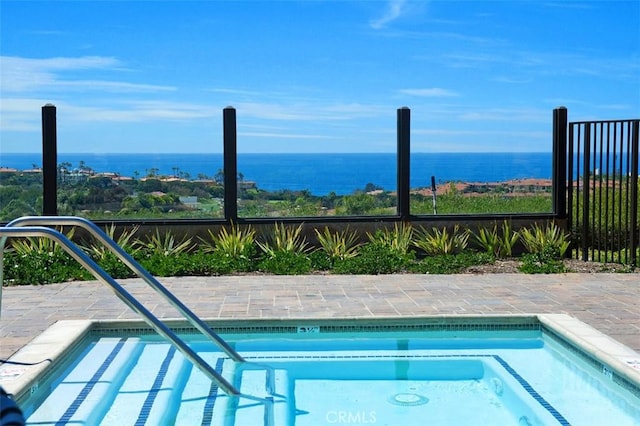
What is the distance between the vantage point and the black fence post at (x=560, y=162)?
11.4 m

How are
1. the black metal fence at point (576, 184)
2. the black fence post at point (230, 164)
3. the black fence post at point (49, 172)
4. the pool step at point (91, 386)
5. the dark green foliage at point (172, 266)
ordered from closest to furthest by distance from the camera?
1. the pool step at point (91, 386)
2. the dark green foliage at point (172, 266)
3. the black metal fence at point (576, 184)
4. the black fence post at point (49, 172)
5. the black fence post at point (230, 164)

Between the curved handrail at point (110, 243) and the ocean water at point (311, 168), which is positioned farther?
the ocean water at point (311, 168)

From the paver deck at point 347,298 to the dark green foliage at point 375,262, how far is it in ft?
1.07

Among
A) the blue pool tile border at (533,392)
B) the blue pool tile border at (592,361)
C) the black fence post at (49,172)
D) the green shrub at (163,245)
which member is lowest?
the blue pool tile border at (533,392)

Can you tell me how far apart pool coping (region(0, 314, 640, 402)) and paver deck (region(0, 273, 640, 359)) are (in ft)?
0.41

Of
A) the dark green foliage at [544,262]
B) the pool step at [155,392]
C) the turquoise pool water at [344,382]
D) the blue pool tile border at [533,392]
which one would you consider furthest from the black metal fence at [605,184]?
the pool step at [155,392]

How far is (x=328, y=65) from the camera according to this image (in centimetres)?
2644

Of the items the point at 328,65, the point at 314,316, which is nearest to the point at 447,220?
the point at 314,316

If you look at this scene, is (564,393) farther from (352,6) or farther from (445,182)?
(352,6)

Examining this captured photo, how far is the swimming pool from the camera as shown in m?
4.99

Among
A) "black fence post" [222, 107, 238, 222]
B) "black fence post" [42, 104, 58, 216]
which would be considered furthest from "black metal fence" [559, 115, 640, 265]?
"black fence post" [42, 104, 58, 216]

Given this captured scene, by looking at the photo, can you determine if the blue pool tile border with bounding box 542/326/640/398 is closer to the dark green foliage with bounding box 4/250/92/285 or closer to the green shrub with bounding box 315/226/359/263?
the green shrub with bounding box 315/226/359/263

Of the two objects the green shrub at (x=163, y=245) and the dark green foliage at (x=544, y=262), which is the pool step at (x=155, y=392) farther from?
the dark green foliage at (x=544, y=262)

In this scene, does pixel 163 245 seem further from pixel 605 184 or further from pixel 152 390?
pixel 605 184
